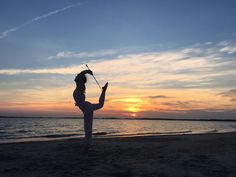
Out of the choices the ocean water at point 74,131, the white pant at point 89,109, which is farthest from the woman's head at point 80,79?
the ocean water at point 74,131

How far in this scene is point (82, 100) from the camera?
9.84m

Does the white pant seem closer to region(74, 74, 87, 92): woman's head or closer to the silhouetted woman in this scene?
the silhouetted woman

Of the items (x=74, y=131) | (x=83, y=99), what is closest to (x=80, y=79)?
(x=83, y=99)

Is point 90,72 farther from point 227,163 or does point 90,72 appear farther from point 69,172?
point 227,163

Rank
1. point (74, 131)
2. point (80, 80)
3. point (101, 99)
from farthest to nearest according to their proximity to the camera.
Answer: point (74, 131), point (101, 99), point (80, 80)

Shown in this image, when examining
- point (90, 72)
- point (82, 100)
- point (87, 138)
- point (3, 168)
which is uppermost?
point (90, 72)

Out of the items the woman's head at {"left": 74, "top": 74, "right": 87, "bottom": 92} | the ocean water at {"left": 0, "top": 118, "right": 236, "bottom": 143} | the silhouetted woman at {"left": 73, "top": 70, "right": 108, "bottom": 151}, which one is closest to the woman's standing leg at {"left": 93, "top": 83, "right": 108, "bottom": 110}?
the silhouetted woman at {"left": 73, "top": 70, "right": 108, "bottom": 151}

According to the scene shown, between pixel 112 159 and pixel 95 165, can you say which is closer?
pixel 95 165

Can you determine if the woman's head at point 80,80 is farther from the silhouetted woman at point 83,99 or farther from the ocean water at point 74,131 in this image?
the ocean water at point 74,131

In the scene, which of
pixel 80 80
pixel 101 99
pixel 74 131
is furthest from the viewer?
pixel 74 131

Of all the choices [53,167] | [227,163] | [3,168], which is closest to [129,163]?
[53,167]

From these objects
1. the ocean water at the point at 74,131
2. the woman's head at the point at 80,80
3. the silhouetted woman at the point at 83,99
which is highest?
the woman's head at the point at 80,80

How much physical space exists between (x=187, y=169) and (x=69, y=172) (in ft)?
9.02

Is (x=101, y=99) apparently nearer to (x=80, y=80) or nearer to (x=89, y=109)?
(x=89, y=109)
